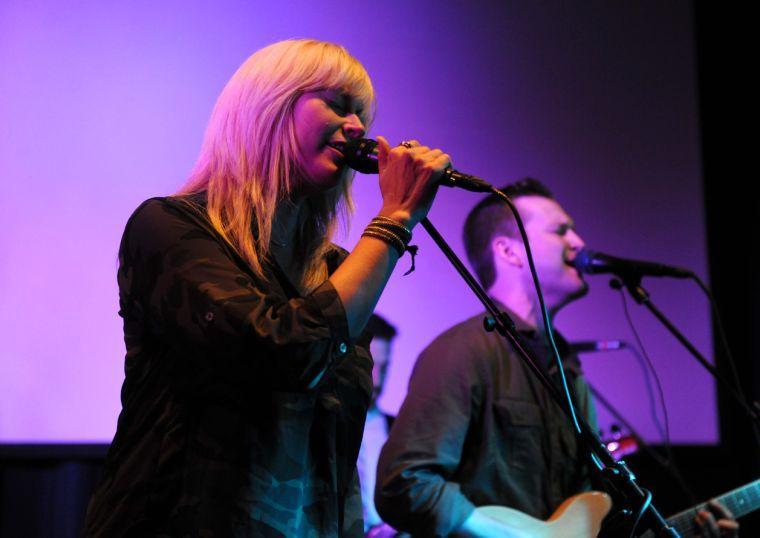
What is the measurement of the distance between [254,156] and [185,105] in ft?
5.03

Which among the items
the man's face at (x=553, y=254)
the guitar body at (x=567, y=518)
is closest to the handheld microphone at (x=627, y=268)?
the man's face at (x=553, y=254)

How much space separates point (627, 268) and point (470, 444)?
0.71m

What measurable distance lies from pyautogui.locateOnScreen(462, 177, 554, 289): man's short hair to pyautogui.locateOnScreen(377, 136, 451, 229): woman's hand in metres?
1.64

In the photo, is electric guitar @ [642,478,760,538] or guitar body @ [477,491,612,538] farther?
electric guitar @ [642,478,760,538]

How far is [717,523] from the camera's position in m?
2.41

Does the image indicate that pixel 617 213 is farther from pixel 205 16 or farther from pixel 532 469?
pixel 205 16

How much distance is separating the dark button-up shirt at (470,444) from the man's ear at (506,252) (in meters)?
0.37

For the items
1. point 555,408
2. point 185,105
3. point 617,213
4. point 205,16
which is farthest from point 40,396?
point 617,213

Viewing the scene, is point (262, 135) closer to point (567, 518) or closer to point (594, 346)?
point (567, 518)

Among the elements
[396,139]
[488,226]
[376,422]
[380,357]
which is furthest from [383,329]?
[396,139]

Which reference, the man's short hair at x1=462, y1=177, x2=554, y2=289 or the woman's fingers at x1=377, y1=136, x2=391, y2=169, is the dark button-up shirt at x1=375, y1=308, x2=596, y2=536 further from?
the woman's fingers at x1=377, y1=136, x2=391, y2=169

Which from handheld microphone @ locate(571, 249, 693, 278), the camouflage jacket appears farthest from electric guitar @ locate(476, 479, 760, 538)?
the camouflage jacket

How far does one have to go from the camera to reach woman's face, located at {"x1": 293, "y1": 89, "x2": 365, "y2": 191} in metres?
1.40

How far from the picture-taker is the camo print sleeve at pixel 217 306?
1094 mm
